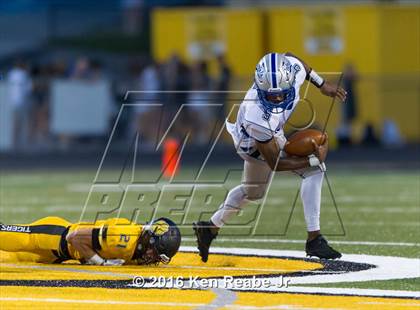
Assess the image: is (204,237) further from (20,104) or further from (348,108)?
(20,104)

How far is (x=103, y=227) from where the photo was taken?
7926 millimetres

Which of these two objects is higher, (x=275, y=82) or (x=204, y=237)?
(x=275, y=82)

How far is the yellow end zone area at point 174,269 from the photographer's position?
298 inches

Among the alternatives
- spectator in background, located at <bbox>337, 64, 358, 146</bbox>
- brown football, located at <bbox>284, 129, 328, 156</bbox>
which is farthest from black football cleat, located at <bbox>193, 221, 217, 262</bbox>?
spectator in background, located at <bbox>337, 64, 358, 146</bbox>

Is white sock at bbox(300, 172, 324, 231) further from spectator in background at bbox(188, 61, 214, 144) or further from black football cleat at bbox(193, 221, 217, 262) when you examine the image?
spectator in background at bbox(188, 61, 214, 144)

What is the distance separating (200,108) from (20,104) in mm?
3606

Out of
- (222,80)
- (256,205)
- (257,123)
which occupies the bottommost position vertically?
(222,80)

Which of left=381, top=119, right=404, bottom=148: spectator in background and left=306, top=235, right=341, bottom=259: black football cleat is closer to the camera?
left=306, top=235, right=341, bottom=259: black football cleat

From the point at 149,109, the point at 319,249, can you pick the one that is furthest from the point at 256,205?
the point at 149,109

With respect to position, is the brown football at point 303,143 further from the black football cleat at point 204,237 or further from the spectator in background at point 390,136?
the spectator in background at point 390,136

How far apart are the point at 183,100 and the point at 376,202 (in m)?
7.92

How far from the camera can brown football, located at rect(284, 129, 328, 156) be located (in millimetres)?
8219

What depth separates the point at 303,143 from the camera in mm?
8227

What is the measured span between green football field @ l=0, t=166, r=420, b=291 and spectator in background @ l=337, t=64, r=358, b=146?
3.22 m
